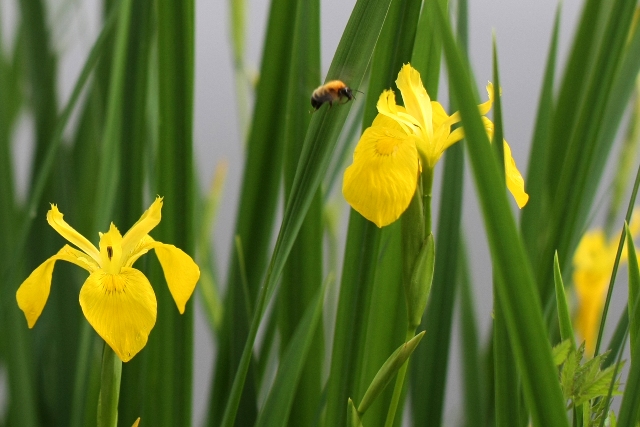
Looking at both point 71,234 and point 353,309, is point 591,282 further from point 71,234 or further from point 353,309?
point 71,234

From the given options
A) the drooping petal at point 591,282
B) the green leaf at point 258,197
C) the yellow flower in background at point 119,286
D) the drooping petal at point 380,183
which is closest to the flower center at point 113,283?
the yellow flower in background at point 119,286

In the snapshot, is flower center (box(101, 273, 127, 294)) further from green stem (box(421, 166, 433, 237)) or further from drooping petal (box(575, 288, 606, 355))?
drooping petal (box(575, 288, 606, 355))

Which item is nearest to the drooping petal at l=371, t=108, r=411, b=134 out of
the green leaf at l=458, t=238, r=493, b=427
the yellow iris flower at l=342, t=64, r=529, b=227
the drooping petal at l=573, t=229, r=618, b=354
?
the yellow iris flower at l=342, t=64, r=529, b=227

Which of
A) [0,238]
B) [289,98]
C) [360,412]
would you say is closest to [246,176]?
[289,98]

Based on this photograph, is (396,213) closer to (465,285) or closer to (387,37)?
(387,37)

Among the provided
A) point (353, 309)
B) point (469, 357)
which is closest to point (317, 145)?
point (353, 309)
